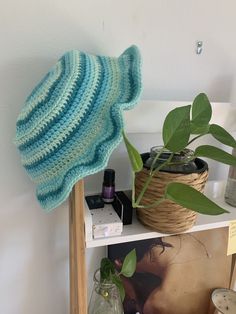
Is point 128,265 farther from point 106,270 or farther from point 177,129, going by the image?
point 177,129

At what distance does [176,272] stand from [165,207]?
0.98ft

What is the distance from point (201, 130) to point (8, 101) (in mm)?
346

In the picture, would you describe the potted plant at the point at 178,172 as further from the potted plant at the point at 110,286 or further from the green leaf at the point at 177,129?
the potted plant at the point at 110,286

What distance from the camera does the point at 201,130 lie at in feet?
1.48

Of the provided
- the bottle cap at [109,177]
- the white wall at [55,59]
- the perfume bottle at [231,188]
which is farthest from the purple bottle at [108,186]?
the perfume bottle at [231,188]

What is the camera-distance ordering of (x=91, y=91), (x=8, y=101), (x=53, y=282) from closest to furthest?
(x=91, y=91) < (x=8, y=101) < (x=53, y=282)

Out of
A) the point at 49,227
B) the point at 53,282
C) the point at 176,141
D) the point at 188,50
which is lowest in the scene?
the point at 53,282

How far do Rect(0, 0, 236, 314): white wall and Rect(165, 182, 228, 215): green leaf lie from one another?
0.84 ft

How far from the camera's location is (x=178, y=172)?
1.63 ft

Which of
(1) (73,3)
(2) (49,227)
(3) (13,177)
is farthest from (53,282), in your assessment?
(1) (73,3)

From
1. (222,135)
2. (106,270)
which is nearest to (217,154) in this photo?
(222,135)

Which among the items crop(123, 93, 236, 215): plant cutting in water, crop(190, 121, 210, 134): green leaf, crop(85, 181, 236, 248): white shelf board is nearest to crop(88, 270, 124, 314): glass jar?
crop(85, 181, 236, 248): white shelf board

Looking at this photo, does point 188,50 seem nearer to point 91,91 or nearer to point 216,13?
point 216,13

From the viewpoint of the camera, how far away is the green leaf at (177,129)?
42 cm
